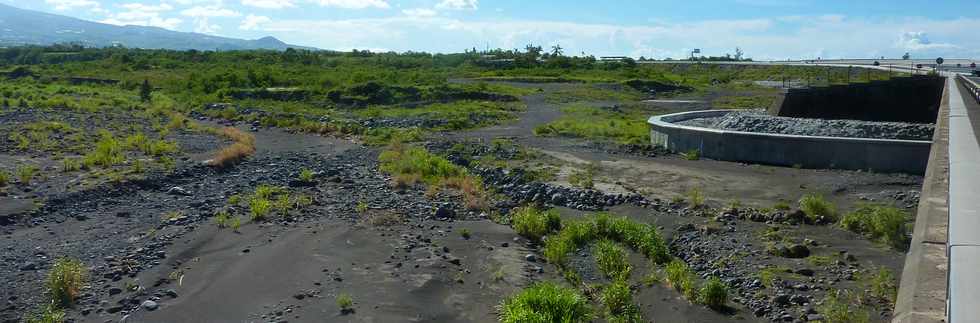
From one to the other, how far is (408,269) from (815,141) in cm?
1269

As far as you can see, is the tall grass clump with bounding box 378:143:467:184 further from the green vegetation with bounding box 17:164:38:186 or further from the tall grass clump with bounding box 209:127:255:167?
the green vegetation with bounding box 17:164:38:186

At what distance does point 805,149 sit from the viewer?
19.7 meters

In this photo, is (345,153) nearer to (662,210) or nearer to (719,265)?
(662,210)

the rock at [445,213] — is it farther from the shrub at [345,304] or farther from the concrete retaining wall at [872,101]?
the concrete retaining wall at [872,101]

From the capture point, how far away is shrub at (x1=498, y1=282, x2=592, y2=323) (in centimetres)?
910

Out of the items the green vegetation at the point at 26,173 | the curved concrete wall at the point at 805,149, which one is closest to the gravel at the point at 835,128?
the curved concrete wall at the point at 805,149

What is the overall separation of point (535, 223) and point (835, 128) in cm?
1154

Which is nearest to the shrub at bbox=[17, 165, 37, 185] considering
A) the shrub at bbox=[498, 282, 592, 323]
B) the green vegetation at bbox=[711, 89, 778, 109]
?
the shrub at bbox=[498, 282, 592, 323]

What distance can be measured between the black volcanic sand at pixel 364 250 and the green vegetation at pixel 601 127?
7097 millimetres

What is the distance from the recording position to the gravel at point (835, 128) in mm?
20391

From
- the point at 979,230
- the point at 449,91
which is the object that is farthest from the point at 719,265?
the point at 449,91

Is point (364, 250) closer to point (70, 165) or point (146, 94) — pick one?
point (70, 165)

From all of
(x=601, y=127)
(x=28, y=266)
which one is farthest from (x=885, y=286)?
(x=601, y=127)

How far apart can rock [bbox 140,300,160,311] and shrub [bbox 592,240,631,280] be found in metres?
6.48
